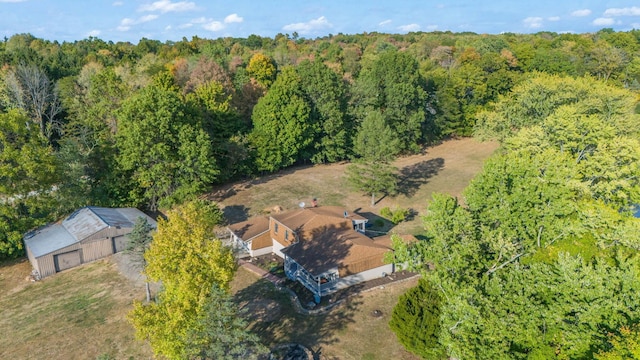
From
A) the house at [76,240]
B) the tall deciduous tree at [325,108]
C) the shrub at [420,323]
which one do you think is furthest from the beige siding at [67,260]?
the tall deciduous tree at [325,108]

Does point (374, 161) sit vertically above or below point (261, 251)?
above

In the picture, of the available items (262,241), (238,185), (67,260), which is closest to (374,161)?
(262,241)

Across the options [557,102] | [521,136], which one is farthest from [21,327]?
[557,102]

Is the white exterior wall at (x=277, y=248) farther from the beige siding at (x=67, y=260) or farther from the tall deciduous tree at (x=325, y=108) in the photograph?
the tall deciduous tree at (x=325, y=108)

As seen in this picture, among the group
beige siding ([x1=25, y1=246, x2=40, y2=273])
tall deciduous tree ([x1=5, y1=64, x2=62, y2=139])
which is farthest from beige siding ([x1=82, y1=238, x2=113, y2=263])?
tall deciduous tree ([x1=5, y1=64, x2=62, y2=139])

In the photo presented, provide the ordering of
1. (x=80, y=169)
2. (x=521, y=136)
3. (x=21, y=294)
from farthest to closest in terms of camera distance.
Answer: (x=80, y=169), (x=521, y=136), (x=21, y=294)

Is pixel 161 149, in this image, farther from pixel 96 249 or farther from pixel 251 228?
pixel 251 228

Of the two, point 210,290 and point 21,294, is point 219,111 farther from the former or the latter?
point 210,290
